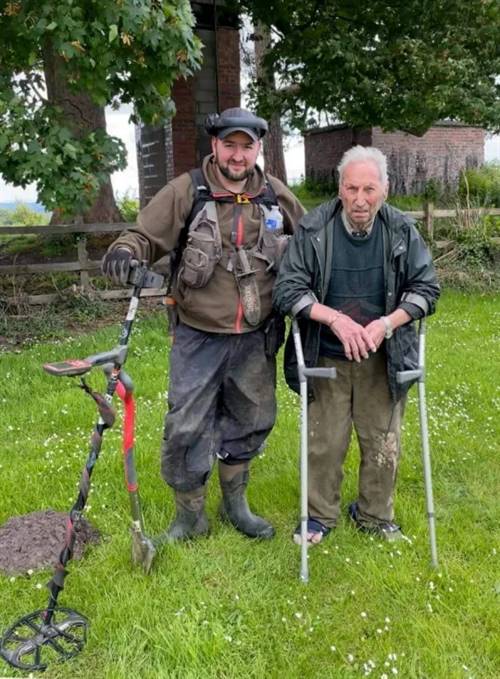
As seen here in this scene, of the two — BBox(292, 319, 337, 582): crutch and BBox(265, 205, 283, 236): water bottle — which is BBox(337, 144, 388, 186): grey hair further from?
BBox(292, 319, 337, 582): crutch

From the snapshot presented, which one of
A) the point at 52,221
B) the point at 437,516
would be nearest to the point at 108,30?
the point at 437,516

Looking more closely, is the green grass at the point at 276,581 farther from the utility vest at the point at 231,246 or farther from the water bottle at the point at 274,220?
the water bottle at the point at 274,220

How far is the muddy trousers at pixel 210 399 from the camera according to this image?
371 centimetres

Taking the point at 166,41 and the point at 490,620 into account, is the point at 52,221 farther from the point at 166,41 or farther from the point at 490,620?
the point at 490,620

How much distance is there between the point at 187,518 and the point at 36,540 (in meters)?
0.89

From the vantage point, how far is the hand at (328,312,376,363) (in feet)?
11.1

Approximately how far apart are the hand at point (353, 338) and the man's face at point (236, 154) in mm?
932

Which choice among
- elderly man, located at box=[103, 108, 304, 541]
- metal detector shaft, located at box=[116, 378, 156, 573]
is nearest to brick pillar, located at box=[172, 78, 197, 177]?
elderly man, located at box=[103, 108, 304, 541]

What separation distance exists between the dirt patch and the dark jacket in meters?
1.83

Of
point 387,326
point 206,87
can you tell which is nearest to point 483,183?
point 206,87

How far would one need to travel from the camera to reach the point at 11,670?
9.78ft

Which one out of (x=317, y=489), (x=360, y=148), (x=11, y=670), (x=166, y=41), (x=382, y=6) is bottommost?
(x=11, y=670)

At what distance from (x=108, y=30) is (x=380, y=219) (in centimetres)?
396

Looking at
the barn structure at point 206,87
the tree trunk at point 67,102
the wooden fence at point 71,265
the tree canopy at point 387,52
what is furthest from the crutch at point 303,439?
the barn structure at point 206,87
